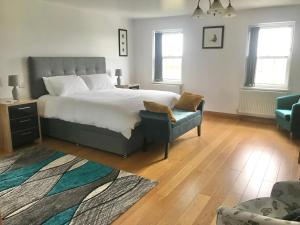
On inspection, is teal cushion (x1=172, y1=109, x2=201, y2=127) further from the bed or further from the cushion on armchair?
the cushion on armchair

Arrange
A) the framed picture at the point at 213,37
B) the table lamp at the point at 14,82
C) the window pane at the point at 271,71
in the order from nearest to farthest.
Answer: the table lamp at the point at 14,82, the window pane at the point at 271,71, the framed picture at the point at 213,37

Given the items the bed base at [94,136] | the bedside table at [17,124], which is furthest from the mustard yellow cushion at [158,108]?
the bedside table at [17,124]

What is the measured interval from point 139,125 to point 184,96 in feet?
3.80

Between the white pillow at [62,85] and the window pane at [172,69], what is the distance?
2.66 meters

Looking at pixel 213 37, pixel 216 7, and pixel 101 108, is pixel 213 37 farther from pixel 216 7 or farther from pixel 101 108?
pixel 101 108

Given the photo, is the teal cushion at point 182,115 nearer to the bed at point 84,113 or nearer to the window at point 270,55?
the bed at point 84,113

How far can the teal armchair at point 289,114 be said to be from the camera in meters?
3.92

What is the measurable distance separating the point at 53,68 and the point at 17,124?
4.28 ft

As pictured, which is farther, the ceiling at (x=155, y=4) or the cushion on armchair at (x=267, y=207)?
the ceiling at (x=155, y=4)

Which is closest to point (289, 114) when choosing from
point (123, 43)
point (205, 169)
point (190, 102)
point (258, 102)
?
point (258, 102)

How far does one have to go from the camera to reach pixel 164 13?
5414 millimetres

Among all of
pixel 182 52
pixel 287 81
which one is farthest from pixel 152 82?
pixel 287 81

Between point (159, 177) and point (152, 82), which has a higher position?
point (152, 82)

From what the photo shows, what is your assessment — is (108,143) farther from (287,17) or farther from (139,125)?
(287,17)
